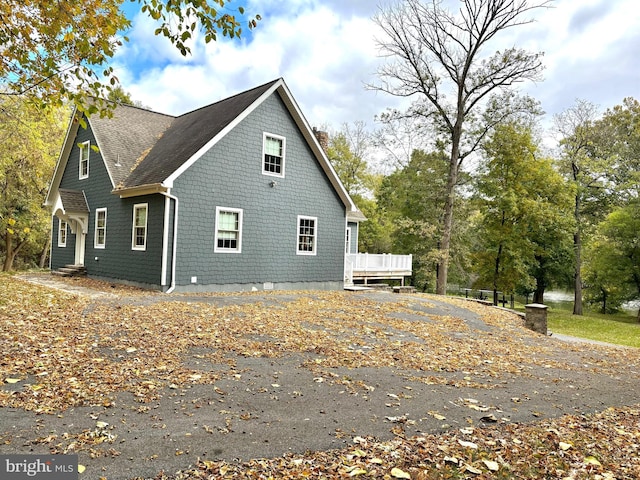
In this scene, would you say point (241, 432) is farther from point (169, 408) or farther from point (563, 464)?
point (563, 464)

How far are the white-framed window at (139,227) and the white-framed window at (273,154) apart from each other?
4379 mm

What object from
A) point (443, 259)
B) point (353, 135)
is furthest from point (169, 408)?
point (353, 135)

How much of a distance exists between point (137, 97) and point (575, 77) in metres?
36.8

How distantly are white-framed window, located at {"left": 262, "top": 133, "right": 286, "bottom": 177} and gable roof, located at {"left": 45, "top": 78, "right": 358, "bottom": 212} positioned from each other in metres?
1.11

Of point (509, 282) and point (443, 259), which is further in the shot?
point (509, 282)

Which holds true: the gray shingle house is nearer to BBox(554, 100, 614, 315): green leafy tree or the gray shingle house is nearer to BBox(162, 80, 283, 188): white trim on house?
BBox(162, 80, 283, 188): white trim on house

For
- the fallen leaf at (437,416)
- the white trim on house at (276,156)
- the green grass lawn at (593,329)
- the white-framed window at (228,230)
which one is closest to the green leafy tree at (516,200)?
the green grass lawn at (593,329)

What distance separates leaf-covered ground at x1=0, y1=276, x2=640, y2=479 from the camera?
3303 millimetres

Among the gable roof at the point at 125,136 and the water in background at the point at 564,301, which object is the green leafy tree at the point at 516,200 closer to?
the water in background at the point at 564,301

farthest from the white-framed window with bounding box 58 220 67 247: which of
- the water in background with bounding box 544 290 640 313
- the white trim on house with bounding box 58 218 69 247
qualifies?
the water in background with bounding box 544 290 640 313

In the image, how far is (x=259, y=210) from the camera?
15398mm

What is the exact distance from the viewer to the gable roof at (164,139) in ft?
46.1

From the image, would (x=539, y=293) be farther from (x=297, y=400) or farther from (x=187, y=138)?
(x=297, y=400)

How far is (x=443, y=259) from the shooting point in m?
21.6
